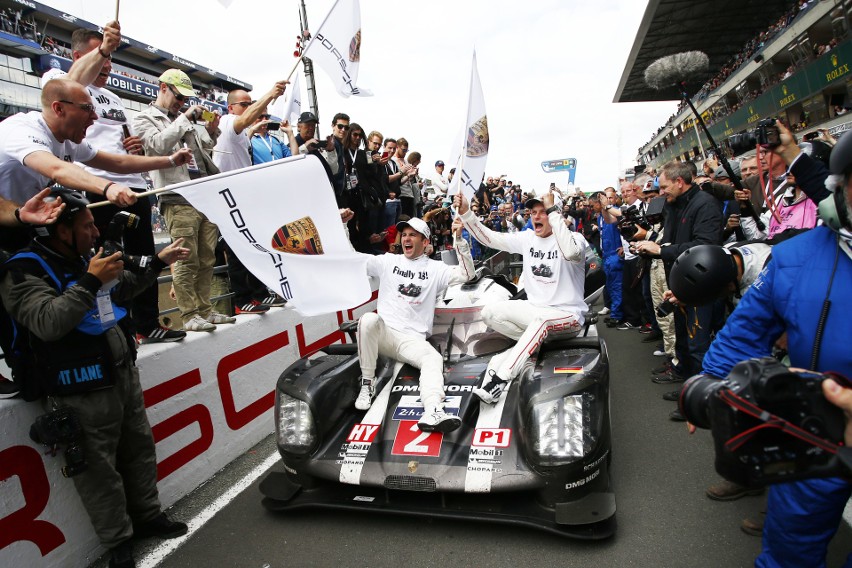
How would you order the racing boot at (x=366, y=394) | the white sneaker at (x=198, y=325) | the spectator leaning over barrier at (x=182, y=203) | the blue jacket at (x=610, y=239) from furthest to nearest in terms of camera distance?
the blue jacket at (x=610, y=239), the spectator leaning over barrier at (x=182, y=203), the white sneaker at (x=198, y=325), the racing boot at (x=366, y=394)

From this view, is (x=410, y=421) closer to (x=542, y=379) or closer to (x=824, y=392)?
(x=542, y=379)

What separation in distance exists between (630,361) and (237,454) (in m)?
4.54

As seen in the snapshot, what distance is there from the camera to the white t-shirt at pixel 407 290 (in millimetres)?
4609

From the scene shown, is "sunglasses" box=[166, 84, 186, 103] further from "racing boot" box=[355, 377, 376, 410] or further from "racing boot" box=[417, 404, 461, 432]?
"racing boot" box=[417, 404, 461, 432]

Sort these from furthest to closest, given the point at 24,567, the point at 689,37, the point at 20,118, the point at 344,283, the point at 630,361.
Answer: the point at 689,37 < the point at 630,361 < the point at 344,283 < the point at 20,118 < the point at 24,567

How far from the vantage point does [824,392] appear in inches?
58.0

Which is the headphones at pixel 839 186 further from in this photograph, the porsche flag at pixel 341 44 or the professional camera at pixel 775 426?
the porsche flag at pixel 341 44

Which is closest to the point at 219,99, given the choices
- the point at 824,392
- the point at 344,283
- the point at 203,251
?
the point at 203,251

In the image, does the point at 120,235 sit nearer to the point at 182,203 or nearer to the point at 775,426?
the point at 182,203

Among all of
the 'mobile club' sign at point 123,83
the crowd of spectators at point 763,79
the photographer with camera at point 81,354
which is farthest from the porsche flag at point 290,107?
the 'mobile club' sign at point 123,83

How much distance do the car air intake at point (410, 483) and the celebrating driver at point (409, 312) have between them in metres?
0.51

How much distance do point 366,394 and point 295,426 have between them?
0.58 m

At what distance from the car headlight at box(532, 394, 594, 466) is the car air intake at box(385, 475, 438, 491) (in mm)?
633

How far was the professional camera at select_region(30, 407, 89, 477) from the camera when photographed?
279 centimetres
